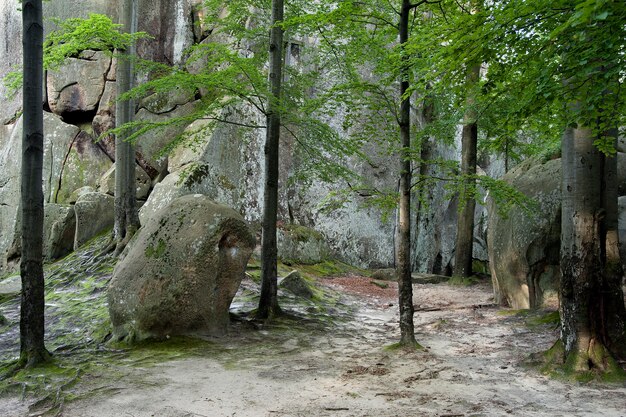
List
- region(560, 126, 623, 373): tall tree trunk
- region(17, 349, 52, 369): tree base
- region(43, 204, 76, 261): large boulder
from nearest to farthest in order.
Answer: region(560, 126, 623, 373): tall tree trunk
region(17, 349, 52, 369): tree base
region(43, 204, 76, 261): large boulder

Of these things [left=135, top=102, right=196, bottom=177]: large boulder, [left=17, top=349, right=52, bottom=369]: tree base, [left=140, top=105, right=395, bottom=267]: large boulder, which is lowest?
[left=17, top=349, right=52, bottom=369]: tree base

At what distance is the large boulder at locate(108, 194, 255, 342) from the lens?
26.2 feet

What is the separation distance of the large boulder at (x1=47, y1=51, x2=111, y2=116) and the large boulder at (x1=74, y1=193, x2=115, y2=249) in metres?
4.87

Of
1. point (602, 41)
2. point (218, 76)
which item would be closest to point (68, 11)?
point (218, 76)

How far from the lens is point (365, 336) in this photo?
888 centimetres

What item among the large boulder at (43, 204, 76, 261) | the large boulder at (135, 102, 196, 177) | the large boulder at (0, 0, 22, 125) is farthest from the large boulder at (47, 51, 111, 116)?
the large boulder at (43, 204, 76, 261)

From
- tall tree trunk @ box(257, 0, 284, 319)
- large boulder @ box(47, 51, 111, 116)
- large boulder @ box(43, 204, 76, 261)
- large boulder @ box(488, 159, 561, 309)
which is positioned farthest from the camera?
large boulder @ box(47, 51, 111, 116)

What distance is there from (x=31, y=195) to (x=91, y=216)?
31.6 feet

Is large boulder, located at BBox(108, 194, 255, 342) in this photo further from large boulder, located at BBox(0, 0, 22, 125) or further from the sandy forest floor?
large boulder, located at BBox(0, 0, 22, 125)

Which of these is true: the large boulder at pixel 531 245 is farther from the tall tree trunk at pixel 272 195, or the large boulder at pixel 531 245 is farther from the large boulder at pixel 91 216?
the large boulder at pixel 91 216

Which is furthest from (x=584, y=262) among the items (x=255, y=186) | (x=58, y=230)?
(x=58, y=230)

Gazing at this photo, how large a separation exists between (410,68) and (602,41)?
337cm

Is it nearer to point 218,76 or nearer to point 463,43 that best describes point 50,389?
point 218,76

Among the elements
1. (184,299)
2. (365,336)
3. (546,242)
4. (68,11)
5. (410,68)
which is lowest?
(365,336)
